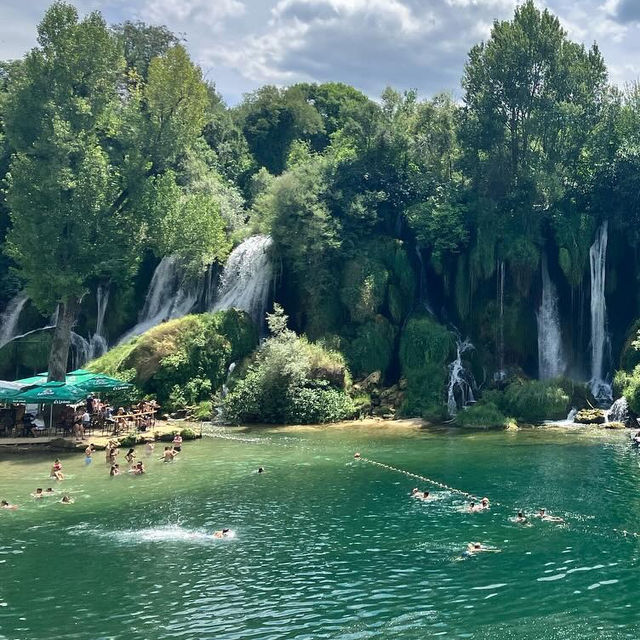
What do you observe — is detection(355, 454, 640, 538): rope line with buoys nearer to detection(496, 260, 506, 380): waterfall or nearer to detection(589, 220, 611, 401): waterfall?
detection(496, 260, 506, 380): waterfall

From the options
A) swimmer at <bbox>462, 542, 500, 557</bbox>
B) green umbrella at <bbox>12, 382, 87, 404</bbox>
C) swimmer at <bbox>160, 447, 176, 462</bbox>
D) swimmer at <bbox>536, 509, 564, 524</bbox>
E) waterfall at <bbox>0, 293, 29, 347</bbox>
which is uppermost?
waterfall at <bbox>0, 293, 29, 347</bbox>

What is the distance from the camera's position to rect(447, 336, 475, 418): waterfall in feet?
142

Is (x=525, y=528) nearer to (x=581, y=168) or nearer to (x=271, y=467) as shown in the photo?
(x=271, y=467)

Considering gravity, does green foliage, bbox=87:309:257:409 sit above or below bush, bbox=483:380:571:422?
above

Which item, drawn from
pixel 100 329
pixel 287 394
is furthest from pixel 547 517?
pixel 100 329

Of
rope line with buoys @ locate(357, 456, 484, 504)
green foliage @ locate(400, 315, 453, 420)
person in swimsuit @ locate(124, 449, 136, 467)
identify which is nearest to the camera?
rope line with buoys @ locate(357, 456, 484, 504)

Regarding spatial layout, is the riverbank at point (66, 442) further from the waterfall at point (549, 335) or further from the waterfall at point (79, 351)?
the waterfall at point (549, 335)

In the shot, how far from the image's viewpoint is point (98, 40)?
40062 millimetres

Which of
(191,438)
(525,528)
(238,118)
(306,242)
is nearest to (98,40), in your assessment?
(306,242)

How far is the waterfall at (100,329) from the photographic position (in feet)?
173

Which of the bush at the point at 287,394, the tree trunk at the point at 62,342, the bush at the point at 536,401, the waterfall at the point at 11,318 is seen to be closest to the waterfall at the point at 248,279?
the bush at the point at 287,394

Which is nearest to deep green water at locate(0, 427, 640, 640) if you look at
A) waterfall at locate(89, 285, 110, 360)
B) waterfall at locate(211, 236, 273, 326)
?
waterfall at locate(211, 236, 273, 326)

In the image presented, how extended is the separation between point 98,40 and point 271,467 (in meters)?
26.5

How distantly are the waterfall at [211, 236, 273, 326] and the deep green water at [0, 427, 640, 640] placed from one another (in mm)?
20641
